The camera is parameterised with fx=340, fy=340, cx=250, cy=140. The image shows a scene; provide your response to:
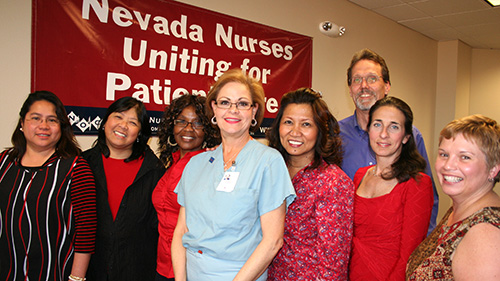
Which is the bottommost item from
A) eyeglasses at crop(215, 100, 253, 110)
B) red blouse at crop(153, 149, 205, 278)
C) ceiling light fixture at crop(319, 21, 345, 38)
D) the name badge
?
red blouse at crop(153, 149, 205, 278)

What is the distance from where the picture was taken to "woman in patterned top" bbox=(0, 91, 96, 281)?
176cm

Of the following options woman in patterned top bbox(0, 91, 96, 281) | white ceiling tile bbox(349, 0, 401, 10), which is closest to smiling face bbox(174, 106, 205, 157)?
woman in patterned top bbox(0, 91, 96, 281)

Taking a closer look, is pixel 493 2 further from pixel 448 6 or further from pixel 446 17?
pixel 446 17

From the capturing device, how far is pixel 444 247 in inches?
46.3

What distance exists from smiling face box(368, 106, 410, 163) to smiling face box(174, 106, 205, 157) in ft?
3.49

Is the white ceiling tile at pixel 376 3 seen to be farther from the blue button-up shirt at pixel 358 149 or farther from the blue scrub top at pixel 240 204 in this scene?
the blue scrub top at pixel 240 204

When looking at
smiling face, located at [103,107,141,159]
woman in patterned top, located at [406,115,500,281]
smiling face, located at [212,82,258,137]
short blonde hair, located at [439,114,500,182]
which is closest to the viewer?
woman in patterned top, located at [406,115,500,281]

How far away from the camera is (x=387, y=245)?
157 centimetres

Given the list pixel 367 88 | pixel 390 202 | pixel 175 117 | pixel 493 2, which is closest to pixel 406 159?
pixel 390 202

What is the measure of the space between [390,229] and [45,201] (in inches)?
68.1

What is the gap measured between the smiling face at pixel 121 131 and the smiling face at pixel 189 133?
26 centimetres

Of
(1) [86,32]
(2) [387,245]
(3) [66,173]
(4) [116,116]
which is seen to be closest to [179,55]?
(1) [86,32]

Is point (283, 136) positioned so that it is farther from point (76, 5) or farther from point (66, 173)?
point (76, 5)

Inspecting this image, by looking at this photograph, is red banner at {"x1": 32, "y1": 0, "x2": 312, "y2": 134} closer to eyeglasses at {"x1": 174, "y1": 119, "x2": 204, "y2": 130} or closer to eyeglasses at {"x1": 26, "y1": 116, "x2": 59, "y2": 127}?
eyeglasses at {"x1": 26, "y1": 116, "x2": 59, "y2": 127}
